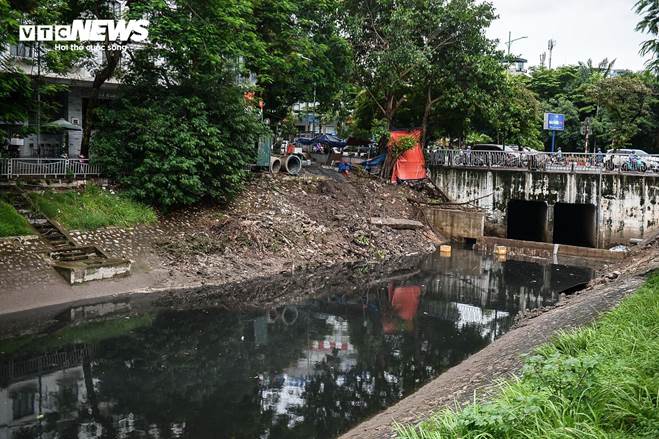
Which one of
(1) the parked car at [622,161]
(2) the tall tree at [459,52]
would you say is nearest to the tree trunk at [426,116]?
(2) the tall tree at [459,52]

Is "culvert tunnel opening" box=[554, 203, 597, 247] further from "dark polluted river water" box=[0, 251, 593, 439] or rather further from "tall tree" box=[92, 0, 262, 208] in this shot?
"tall tree" box=[92, 0, 262, 208]

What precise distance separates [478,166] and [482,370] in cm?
2643

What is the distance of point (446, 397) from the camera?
35.6 feet

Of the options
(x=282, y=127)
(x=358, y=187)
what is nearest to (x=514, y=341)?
(x=358, y=187)

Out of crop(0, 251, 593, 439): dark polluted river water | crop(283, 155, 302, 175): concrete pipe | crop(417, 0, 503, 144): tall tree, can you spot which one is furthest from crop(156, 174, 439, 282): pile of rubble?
crop(417, 0, 503, 144): tall tree

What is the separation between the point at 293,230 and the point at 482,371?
1700 cm

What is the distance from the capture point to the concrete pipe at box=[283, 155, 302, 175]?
1335 inches

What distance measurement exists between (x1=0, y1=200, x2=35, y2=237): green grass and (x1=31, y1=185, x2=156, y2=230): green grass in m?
1.21

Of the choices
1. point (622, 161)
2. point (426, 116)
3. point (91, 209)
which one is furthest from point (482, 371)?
point (426, 116)

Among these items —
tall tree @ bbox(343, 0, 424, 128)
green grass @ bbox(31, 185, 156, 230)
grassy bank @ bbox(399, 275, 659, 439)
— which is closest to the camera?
grassy bank @ bbox(399, 275, 659, 439)

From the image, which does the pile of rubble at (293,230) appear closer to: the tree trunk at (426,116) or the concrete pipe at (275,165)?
the concrete pipe at (275,165)

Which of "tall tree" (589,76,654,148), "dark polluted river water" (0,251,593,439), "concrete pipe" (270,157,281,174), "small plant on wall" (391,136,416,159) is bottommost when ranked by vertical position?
"dark polluted river water" (0,251,593,439)

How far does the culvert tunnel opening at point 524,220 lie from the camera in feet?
127

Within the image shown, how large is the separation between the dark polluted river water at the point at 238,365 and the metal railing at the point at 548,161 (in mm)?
13366
